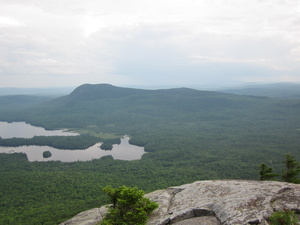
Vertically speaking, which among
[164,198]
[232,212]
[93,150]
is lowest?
[93,150]

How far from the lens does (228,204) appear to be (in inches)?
645

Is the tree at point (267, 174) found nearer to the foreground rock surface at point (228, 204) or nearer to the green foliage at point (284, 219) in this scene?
the foreground rock surface at point (228, 204)

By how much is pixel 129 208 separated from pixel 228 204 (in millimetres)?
7700

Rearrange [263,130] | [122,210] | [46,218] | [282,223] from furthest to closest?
1. [263,130]
2. [46,218]
3. [122,210]
4. [282,223]

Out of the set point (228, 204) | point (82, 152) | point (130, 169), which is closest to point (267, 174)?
point (228, 204)

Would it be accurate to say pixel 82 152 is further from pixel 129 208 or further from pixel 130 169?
pixel 129 208

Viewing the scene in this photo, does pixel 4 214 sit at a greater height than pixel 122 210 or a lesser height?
lesser

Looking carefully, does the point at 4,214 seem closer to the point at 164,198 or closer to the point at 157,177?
the point at 157,177

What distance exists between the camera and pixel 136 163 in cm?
11044

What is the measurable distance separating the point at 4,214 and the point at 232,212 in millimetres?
67108

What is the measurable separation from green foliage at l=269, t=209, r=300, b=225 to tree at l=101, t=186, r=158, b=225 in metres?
8.52

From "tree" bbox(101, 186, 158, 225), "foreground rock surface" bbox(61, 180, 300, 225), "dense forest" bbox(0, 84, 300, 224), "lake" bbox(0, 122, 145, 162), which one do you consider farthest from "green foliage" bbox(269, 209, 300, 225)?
"lake" bbox(0, 122, 145, 162)

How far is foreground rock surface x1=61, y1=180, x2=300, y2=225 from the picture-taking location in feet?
49.4

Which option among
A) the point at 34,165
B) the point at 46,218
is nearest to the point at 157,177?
the point at 46,218
